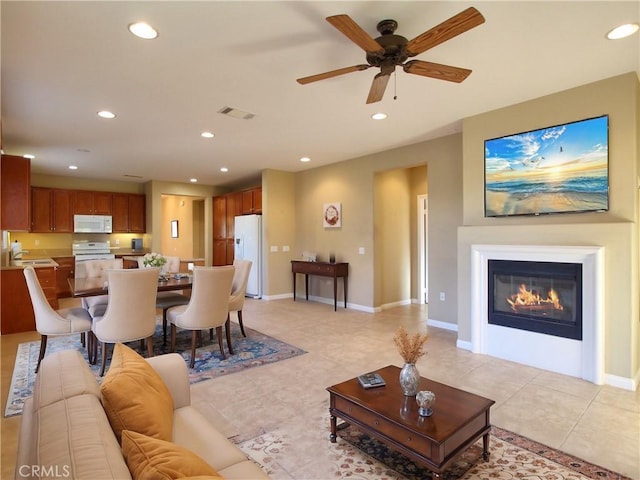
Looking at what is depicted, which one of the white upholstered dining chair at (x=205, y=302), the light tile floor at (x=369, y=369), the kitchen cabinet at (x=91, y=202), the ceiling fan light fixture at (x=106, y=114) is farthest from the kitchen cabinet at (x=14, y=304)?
the kitchen cabinet at (x=91, y=202)

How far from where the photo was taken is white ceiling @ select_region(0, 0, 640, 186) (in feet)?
7.07

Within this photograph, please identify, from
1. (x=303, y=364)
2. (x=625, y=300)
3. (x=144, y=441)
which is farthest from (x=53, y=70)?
(x=625, y=300)

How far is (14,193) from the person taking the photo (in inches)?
181

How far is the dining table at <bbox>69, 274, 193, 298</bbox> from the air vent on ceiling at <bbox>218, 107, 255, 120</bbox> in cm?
197

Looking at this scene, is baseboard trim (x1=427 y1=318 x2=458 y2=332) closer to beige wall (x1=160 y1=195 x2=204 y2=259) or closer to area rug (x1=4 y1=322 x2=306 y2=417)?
area rug (x1=4 y1=322 x2=306 y2=417)

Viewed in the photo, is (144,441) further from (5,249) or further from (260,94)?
(5,249)

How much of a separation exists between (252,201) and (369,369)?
17.0 feet

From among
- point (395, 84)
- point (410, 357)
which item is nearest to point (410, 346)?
point (410, 357)

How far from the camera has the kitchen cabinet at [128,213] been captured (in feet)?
26.9

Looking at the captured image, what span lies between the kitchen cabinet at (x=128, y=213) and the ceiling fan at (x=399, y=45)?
24.3 ft

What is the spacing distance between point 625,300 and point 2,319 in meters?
7.19

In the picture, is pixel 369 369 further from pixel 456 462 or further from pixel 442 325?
pixel 442 325

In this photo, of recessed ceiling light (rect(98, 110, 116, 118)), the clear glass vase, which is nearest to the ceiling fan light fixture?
recessed ceiling light (rect(98, 110, 116, 118))

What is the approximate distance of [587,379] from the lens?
123 inches
